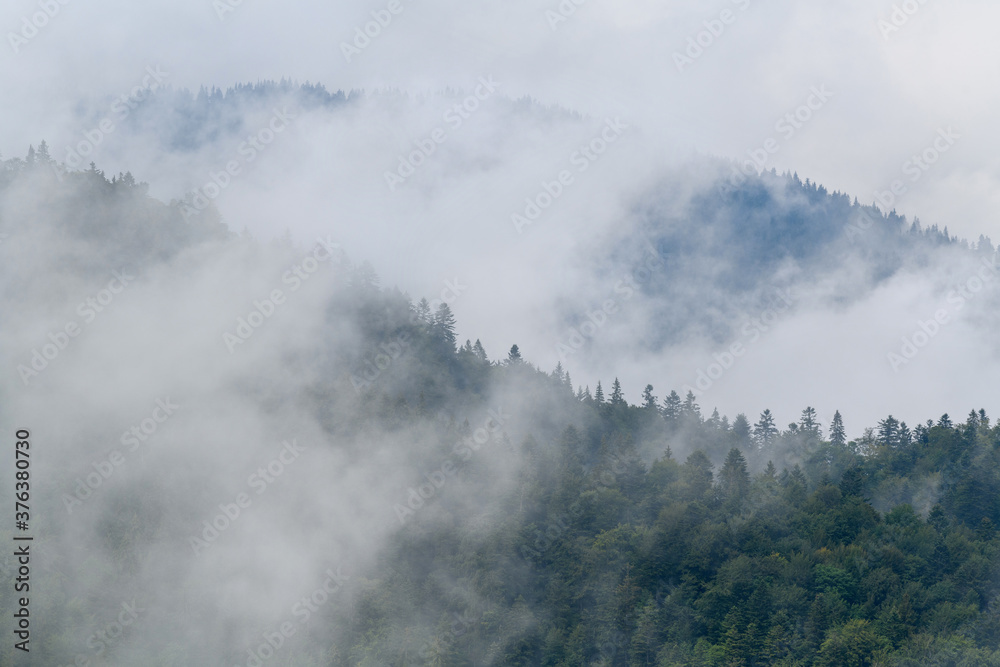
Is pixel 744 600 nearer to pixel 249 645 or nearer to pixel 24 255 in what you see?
pixel 249 645

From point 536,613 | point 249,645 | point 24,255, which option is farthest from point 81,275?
point 536,613

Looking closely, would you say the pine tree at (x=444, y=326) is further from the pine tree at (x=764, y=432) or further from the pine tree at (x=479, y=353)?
the pine tree at (x=764, y=432)

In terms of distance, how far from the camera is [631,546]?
119875mm

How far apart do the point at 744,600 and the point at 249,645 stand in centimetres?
5011

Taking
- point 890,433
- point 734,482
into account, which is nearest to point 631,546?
point 734,482

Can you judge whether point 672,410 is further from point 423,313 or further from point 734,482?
point 734,482

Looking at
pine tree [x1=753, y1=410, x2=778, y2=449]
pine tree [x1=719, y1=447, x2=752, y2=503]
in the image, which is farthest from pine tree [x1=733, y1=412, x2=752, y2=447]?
pine tree [x1=719, y1=447, x2=752, y2=503]

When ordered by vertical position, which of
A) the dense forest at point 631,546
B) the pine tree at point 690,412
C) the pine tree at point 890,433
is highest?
the pine tree at point 690,412

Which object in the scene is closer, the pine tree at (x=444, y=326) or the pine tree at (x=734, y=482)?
the pine tree at (x=734, y=482)

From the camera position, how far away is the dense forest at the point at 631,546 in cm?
10481

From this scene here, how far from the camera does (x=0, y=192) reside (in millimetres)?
164000

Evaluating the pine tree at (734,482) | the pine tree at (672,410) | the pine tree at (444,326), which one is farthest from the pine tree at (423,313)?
the pine tree at (734,482)

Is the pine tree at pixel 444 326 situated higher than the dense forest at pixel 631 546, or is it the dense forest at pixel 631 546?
the pine tree at pixel 444 326

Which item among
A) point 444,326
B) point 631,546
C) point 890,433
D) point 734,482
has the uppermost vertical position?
point 444,326
